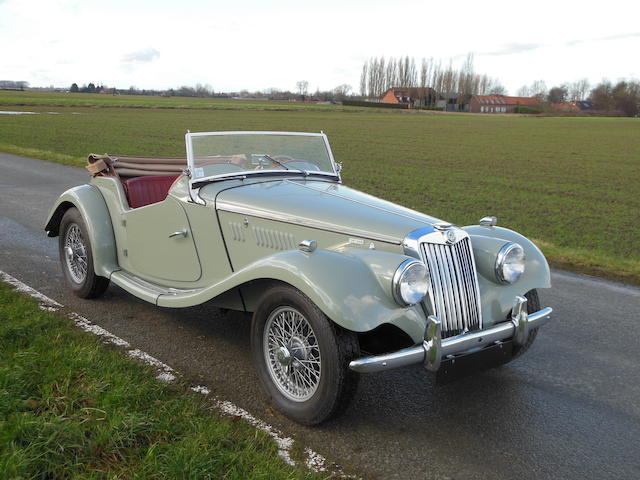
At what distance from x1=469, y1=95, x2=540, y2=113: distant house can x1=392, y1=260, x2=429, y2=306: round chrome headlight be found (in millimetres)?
138206

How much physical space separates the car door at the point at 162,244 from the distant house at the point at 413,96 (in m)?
134

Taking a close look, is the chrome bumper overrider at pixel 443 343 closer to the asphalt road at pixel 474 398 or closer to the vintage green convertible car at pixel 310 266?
the vintage green convertible car at pixel 310 266

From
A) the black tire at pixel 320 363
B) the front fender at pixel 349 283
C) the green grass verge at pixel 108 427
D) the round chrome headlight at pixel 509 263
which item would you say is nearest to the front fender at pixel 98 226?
the green grass verge at pixel 108 427

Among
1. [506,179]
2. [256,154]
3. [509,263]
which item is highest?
[256,154]

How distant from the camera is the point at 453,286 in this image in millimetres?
3648

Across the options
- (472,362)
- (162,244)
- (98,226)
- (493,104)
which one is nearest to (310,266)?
(472,362)

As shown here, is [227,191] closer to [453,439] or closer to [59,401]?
[59,401]

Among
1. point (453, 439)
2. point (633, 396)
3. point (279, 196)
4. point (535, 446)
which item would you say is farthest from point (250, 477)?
point (633, 396)

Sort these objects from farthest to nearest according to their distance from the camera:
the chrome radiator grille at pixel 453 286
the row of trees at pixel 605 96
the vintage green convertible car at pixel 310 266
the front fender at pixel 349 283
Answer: the row of trees at pixel 605 96
the chrome radiator grille at pixel 453 286
the vintage green convertible car at pixel 310 266
the front fender at pixel 349 283

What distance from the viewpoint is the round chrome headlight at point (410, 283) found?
3295 millimetres

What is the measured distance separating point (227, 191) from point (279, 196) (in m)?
0.45

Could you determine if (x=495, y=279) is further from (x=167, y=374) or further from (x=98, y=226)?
(x=98, y=226)

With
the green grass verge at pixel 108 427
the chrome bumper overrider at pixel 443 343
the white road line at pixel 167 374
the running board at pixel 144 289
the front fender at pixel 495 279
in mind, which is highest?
the front fender at pixel 495 279

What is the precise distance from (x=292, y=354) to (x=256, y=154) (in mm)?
1945
